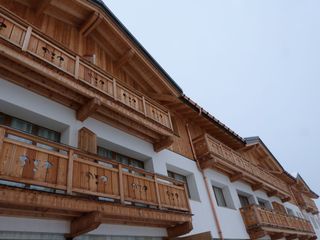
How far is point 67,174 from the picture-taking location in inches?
226

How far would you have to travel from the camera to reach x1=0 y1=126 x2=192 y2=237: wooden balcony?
4.90 m

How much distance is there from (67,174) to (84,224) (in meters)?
1.27

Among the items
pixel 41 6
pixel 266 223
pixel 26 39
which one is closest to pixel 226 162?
pixel 266 223

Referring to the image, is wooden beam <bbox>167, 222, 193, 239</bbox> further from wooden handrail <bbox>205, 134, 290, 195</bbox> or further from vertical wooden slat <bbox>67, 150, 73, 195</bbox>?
wooden handrail <bbox>205, 134, 290, 195</bbox>

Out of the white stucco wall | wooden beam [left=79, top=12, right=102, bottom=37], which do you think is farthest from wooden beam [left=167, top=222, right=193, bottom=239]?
wooden beam [left=79, top=12, right=102, bottom=37]

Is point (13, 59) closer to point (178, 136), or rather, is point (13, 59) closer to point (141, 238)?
point (141, 238)

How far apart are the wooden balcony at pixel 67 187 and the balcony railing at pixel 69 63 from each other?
2366 millimetres

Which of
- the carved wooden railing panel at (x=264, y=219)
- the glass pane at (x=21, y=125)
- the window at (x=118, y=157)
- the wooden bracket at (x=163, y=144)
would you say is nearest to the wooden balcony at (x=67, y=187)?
the glass pane at (x=21, y=125)

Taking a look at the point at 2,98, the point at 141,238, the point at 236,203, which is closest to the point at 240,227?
the point at 236,203

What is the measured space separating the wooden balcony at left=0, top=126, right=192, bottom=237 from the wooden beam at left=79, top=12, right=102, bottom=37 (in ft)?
21.0

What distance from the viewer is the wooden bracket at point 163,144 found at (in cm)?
1085

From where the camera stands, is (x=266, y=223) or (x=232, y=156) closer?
(x=266, y=223)

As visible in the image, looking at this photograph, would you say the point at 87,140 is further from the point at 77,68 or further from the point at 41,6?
the point at 41,6

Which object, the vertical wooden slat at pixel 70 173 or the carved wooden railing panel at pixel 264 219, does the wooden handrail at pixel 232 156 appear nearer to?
the carved wooden railing panel at pixel 264 219
